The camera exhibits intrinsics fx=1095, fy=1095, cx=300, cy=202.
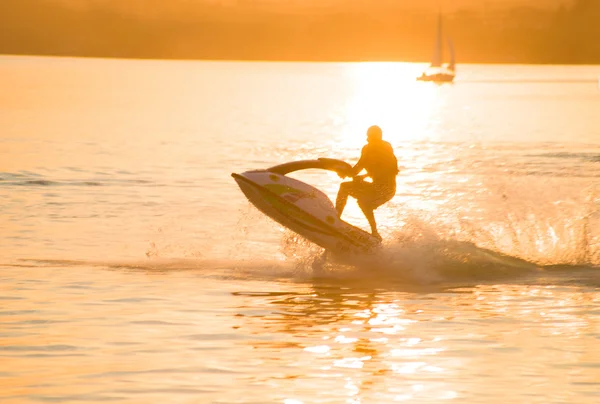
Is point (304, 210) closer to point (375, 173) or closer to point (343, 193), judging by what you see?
point (343, 193)

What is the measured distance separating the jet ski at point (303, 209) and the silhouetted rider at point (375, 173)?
55 centimetres

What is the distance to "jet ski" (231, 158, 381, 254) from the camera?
17656 millimetres

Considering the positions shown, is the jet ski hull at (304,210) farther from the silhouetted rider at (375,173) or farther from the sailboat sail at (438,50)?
the sailboat sail at (438,50)

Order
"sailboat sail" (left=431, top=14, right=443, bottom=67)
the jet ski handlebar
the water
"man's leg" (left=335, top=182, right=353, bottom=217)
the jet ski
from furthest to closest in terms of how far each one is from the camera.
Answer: "sailboat sail" (left=431, top=14, right=443, bottom=67) < the jet ski < "man's leg" (left=335, top=182, right=353, bottom=217) < the jet ski handlebar < the water

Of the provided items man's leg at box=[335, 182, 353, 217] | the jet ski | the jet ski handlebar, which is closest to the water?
the jet ski

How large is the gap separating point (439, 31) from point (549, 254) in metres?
129

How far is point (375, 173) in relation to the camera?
17.2 metres

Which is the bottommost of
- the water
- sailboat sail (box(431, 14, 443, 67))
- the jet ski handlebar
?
the water

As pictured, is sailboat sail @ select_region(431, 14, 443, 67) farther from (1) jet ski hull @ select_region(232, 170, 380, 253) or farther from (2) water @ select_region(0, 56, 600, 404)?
(1) jet ski hull @ select_region(232, 170, 380, 253)

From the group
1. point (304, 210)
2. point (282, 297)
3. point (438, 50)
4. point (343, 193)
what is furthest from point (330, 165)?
point (438, 50)

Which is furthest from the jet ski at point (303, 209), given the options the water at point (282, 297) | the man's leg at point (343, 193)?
the water at point (282, 297)

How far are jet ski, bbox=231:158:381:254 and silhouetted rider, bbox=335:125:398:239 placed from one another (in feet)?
1.79

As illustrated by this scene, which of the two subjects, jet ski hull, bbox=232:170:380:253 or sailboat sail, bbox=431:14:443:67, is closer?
jet ski hull, bbox=232:170:380:253

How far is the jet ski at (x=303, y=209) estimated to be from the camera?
695 inches
